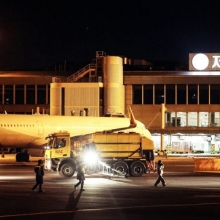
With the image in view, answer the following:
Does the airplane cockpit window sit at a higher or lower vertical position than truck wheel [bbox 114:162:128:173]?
higher

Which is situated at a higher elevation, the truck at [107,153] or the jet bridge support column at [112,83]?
the jet bridge support column at [112,83]

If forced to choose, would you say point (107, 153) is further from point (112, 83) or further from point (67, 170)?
point (112, 83)

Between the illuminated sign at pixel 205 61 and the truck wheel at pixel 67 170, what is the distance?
166ft

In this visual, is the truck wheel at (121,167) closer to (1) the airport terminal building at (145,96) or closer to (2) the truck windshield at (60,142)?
(2) the truck windshield at (60,142)

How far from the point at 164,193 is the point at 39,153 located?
34.9 meters

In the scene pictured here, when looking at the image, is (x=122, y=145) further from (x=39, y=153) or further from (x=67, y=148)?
(x=39, y=153)

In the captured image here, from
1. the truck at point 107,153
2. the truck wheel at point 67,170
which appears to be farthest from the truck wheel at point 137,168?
the truck wheel at point 67,170

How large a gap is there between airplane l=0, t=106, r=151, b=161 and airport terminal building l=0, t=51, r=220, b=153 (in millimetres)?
18218

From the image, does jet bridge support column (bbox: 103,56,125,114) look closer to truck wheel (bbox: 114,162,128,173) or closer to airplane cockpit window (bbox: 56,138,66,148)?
airplane cockpit window (bbox: 56,138,66,148)

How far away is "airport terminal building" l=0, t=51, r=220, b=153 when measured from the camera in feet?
286

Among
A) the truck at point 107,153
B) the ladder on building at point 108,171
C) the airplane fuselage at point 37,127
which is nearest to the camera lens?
the ladder on building at point 108,171

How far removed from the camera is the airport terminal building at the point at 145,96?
87.2 metres

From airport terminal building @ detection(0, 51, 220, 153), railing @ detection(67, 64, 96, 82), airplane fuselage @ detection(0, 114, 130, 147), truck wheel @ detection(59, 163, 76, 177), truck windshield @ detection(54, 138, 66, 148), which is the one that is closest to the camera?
truck wheel @ detection(59, 163, 76, 177)

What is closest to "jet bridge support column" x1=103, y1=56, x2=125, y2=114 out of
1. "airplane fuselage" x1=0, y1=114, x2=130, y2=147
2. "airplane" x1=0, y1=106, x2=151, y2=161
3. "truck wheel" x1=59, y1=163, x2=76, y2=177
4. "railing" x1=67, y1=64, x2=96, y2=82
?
"railing" x1=67, y1=64, x2=96, y2=82
